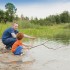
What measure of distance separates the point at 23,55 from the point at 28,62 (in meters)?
1.31

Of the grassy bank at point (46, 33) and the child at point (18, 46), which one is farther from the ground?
the child at point (18, 46)

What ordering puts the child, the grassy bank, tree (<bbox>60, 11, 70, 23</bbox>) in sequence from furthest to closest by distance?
tree (<bbox>60, 11, 70, 23</bbox>) → the grassy bank → the child

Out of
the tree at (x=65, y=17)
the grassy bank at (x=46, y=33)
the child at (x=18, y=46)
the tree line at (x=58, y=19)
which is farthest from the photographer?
the tree at (x=65, y=17)

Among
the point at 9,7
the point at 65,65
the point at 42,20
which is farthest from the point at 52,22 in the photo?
the point at 65,65

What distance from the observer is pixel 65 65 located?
8914mm

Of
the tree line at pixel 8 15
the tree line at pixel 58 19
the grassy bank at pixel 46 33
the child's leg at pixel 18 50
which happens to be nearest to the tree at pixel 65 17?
the tree line at pixel 58 19

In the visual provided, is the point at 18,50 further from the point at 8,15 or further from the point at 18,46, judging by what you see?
the point at 8,15

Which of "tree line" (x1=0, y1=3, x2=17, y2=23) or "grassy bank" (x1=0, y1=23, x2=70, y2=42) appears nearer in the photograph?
"grassy bank" (x1=0, y1=23, x2=70, y2=42)

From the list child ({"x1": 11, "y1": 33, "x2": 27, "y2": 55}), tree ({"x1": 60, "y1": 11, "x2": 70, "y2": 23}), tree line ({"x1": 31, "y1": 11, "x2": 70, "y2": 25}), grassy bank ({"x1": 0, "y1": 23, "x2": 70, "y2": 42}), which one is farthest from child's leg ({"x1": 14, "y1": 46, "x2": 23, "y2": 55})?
tree ({"x1": 60, "y1": 11, "x2": 70, "y2": 23})

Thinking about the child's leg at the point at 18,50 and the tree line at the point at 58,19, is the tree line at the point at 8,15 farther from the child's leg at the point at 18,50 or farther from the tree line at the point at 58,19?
the child's leg at the point at 18,50

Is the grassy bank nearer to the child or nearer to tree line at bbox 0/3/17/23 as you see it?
the child

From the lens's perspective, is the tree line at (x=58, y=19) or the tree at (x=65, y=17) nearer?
the tree line at (x=58, y=19)

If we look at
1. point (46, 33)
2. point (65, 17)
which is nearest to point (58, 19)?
point (65, 17)

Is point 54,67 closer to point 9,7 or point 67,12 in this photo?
point 67,12
